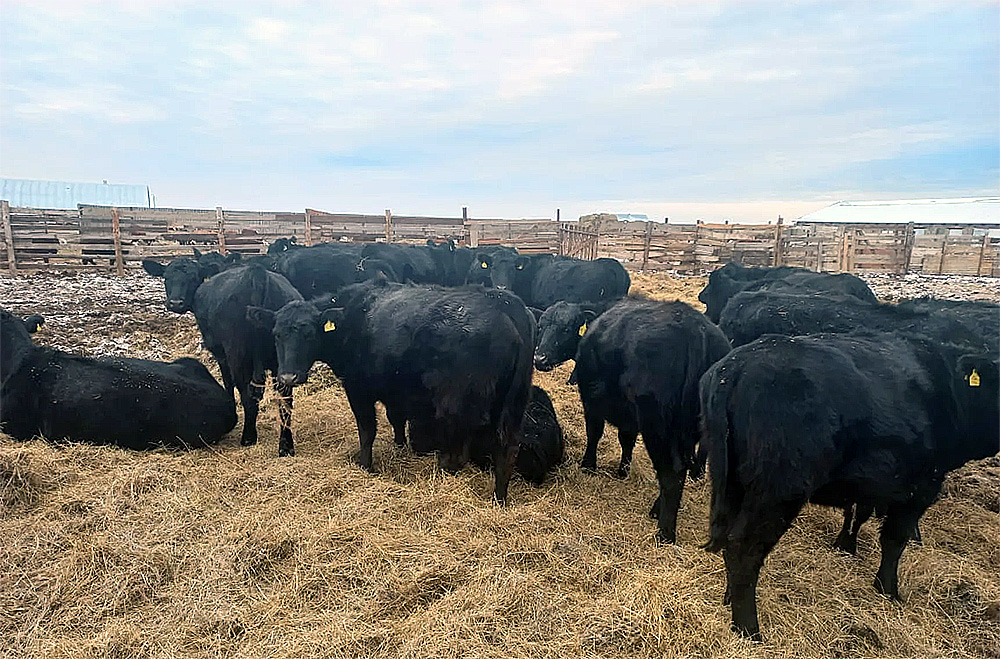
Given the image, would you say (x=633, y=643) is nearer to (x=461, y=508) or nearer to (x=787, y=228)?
(x=461, y=508)

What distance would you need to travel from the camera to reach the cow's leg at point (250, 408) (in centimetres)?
589

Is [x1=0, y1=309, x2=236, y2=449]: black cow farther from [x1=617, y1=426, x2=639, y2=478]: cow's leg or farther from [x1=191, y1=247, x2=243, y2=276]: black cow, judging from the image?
[x1=191, y1=247, x2=243, y2=276]: black cow

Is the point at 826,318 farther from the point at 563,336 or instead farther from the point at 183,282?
the point at 183,282

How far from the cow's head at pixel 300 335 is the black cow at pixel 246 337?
0.16 m

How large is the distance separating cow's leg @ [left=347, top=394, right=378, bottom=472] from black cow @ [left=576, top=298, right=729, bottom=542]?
83.4 inches

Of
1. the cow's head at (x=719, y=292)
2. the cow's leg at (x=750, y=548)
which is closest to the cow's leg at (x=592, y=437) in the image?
the cow's leg at (x=750, y=548)

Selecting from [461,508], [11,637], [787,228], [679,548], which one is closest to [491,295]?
[461,508]

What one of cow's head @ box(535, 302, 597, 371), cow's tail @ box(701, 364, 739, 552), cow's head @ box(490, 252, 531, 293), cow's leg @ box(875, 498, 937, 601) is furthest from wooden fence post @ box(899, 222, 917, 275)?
cow's tail @ box(701, 364, 739, 552)

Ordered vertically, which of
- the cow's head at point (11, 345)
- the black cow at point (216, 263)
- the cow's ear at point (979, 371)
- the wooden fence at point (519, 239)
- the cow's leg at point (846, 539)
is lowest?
the cow's leg at point (846, 539)

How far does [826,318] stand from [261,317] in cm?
576

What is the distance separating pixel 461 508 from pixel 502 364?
118 cm

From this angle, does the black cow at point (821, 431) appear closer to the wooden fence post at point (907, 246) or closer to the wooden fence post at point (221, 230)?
the wooden fence post at point (221, 230)

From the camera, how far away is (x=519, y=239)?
83.8 ft

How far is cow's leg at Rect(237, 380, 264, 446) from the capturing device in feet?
19.3
